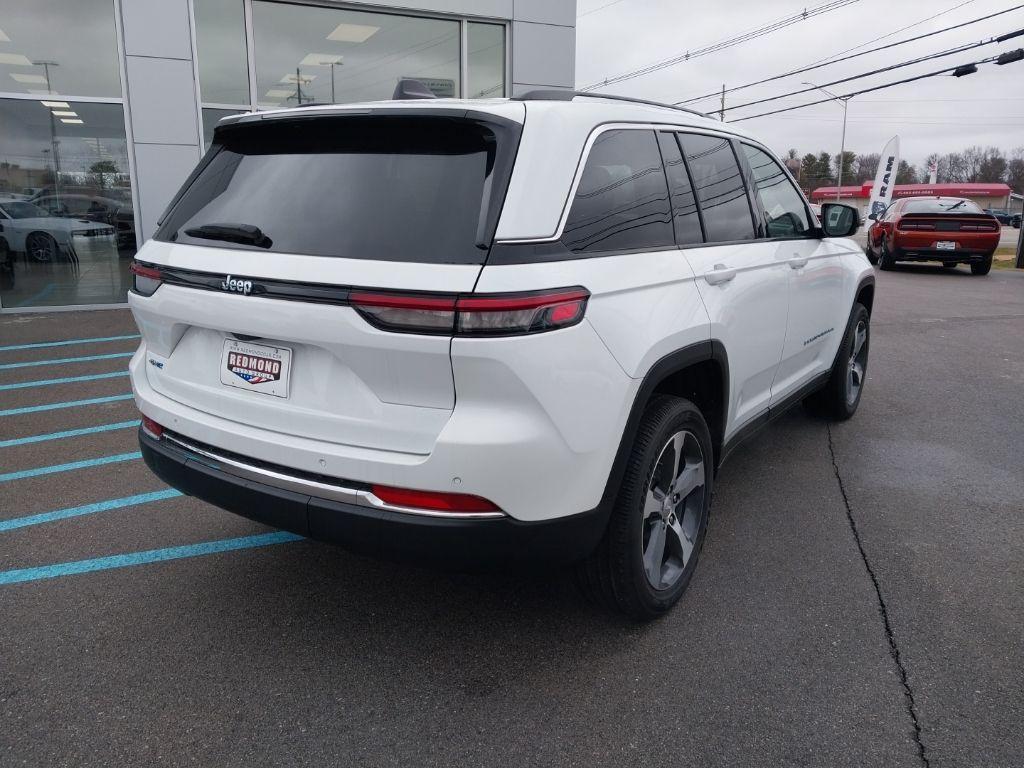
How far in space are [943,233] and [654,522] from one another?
16.6 meters

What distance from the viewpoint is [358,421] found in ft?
7.82

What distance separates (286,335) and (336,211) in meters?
0.42

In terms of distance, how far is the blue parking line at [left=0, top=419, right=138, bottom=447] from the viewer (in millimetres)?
5168

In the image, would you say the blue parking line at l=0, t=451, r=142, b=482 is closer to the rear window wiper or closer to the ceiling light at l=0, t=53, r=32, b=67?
the rear window wiper

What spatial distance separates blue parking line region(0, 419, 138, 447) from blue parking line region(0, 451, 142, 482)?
606mm

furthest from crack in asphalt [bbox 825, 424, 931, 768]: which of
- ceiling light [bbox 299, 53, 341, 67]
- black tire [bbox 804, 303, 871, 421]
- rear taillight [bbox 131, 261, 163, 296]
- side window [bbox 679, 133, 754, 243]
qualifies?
ceiling light [bbox 299, 53, 341, 67]

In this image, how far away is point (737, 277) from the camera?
3447 millimetres

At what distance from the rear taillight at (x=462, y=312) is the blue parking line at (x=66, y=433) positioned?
3924mm

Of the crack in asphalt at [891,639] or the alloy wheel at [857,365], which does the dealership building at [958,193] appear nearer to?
the alloy wheel at [857,365]

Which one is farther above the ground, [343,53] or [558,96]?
[343,53]

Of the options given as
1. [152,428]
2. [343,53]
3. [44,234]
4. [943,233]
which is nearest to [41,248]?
[44,234]

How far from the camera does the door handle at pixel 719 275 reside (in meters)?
3.18

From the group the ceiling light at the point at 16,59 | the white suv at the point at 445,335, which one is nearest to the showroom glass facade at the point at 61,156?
the ceiling light at the point at 16,59

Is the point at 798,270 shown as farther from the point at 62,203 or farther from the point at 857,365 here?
the point at 62,203
